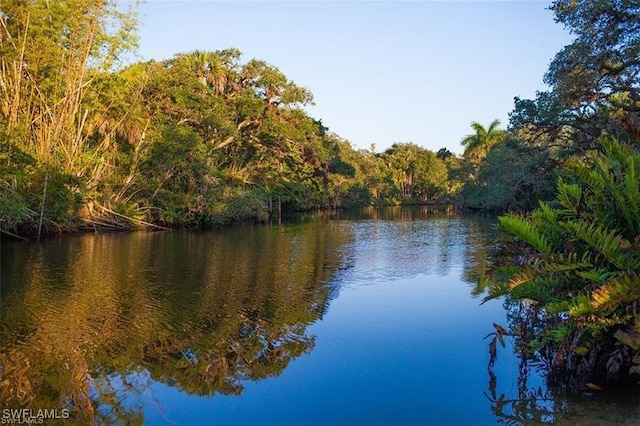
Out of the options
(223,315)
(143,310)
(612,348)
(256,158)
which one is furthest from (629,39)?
(256,158)

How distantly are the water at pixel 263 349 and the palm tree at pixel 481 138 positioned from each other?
150 ft

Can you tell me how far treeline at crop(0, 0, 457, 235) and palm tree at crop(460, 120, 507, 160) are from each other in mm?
21529

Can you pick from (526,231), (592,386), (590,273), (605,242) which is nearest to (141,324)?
(526,231)

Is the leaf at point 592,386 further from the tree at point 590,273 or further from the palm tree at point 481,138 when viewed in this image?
the palm tree at point 481,138

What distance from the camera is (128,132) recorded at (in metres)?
27.0

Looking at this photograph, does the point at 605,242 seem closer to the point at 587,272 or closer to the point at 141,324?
the point at 587,272

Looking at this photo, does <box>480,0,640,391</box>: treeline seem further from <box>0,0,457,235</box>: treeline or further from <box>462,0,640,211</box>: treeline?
<box>0,0,457,235</box>: treeline

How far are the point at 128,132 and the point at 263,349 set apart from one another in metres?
22.7

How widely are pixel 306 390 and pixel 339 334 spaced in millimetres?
2288

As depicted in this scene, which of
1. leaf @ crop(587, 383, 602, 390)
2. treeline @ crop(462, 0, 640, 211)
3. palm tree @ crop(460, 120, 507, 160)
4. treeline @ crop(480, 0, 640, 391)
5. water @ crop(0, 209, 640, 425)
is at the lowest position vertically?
water @ crop(0, 209, 640, 425)

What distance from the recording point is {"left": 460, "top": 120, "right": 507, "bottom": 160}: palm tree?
57188mm

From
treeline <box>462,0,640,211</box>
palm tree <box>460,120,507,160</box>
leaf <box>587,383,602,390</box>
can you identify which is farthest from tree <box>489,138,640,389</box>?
palm tree <box>460,120,507,160</box>

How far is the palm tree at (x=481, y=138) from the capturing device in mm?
57188

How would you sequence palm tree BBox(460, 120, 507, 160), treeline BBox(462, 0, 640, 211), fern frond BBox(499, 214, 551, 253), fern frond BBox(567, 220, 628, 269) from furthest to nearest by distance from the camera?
palm tree BBox(460, 120, 507, 160) → treeline BBox(462, 0, 640, 211) → fern frond BBox(499, 214, 551, 253) → fern frond BBox(567, 220, 628, 269)
